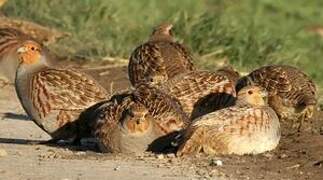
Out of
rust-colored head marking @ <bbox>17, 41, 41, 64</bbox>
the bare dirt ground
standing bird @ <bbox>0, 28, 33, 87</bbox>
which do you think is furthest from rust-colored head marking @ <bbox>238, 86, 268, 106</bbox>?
standing bird @ <bbox>0, 28, 33, 87</bbox>

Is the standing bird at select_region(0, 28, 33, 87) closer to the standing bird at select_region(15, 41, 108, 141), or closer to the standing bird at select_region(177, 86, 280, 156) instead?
the standing bird at select_region(15, 41, 108, 141)

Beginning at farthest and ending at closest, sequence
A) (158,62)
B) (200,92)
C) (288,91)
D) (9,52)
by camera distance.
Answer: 1. (9,52)
2. (158,62)
3. (288,91)
4. (200,92)

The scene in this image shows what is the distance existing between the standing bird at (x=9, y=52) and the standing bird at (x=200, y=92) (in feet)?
14.0

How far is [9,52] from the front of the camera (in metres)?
16.6

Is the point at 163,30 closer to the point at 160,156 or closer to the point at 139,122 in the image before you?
the point at 139,122

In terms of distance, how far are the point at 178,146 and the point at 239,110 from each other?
643 mm

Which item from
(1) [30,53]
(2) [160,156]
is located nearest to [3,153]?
(2) [160,156]

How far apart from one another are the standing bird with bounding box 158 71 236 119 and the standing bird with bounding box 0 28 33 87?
14.0ft

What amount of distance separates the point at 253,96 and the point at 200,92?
1.18 m

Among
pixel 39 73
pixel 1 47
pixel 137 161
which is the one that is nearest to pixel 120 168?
pixel 137 161

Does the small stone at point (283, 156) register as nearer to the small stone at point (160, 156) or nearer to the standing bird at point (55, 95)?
the small stone at point (160, 156)

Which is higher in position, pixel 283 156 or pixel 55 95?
pixel 55 95

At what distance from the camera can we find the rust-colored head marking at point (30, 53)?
1175cm

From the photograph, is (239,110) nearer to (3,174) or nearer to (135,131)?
(135,131)
